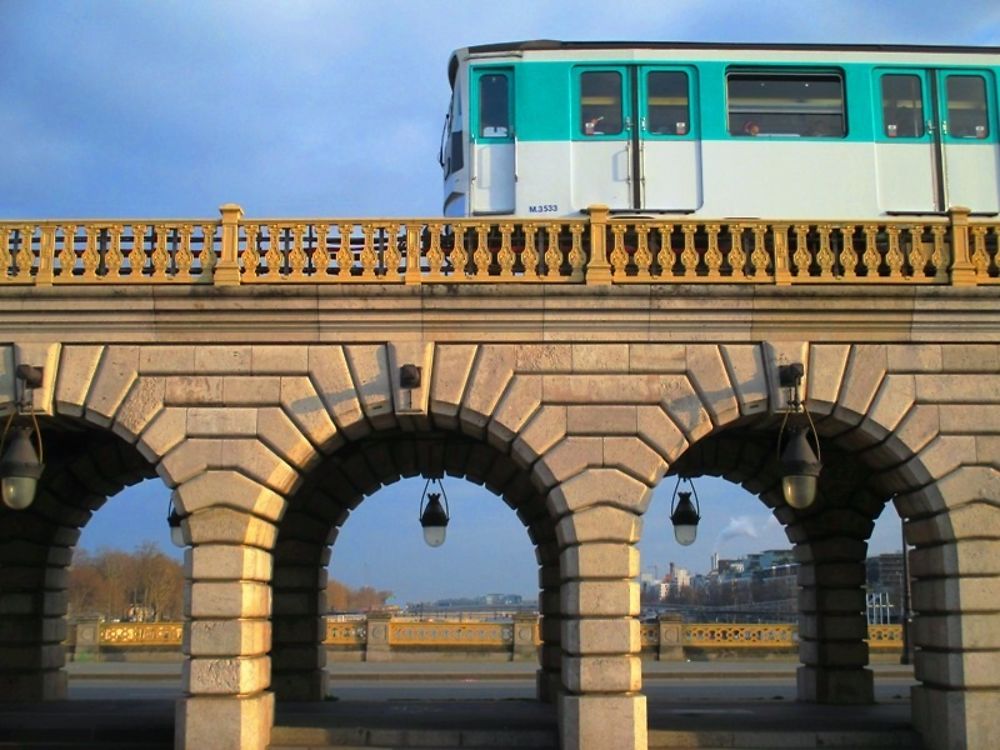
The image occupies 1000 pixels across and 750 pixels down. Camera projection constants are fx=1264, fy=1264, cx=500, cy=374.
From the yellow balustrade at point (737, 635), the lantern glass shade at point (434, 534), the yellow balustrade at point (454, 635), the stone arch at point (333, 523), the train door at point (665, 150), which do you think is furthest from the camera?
the yellow balustrade at point (454, 635)

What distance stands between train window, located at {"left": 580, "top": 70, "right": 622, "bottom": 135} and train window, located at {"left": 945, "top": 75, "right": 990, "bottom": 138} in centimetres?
437

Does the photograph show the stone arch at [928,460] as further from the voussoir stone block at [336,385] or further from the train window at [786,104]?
the voussoir stone block at [336,385]

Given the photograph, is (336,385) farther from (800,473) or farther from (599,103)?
(800,473)

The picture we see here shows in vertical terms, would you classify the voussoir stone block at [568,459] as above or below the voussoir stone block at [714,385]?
below

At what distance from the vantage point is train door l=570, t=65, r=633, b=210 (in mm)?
16031

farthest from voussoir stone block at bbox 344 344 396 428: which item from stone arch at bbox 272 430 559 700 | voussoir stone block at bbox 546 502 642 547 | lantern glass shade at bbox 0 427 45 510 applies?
stone arch at bbox 272 430 559 700

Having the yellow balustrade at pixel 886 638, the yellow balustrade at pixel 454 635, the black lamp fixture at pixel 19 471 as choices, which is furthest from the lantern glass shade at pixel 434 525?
the yellow balustrade at pixel 886 638

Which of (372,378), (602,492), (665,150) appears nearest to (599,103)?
(665,150)

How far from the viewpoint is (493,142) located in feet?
53.2

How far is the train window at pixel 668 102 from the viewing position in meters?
16.1

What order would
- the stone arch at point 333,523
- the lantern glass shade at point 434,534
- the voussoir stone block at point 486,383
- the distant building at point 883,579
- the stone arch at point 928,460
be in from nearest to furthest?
the stone arch at point 928,460 → the voussoir stone block at point 486,383 → the lantern glass shade at point 434,534 → the stone arch at point 333,523 → the distant building at point 883,579

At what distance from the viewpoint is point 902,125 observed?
16438 millimetres

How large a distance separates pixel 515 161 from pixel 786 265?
148 inches

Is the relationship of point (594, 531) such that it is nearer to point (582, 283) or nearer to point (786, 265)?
point (582, 283)
